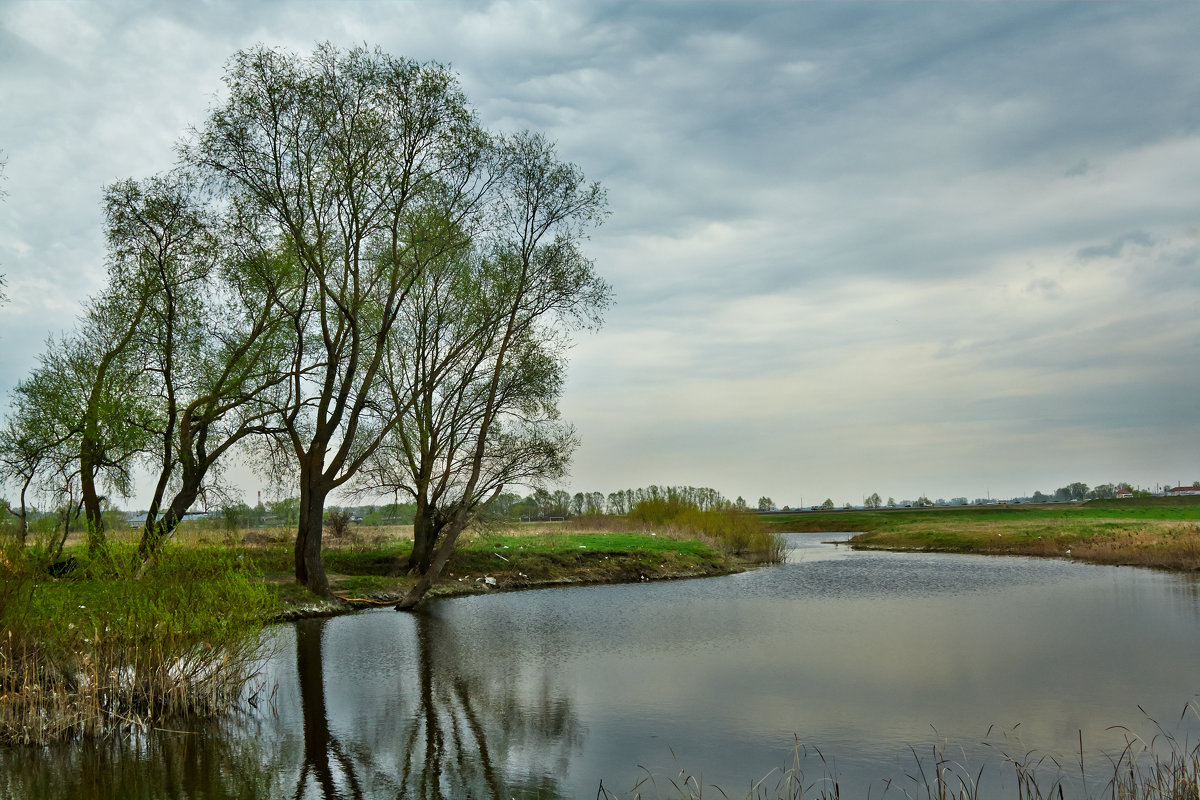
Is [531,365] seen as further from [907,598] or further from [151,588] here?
[151,588]

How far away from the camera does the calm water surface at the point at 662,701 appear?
10148 millimetres

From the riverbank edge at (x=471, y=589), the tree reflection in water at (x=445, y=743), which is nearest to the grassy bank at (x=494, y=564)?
the riverbank edge at (x=471, y=589)

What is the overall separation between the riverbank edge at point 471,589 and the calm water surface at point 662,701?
1403 millimetres

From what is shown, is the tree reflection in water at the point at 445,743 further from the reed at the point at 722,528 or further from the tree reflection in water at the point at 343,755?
the reed at the point at 722,528

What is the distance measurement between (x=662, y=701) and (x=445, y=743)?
4080 mm

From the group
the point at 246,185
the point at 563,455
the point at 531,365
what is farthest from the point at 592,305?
the point at 246,185

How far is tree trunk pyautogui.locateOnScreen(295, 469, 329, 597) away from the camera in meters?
27.3

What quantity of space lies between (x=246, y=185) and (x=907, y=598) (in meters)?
27.0

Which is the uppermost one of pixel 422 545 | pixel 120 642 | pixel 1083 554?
pixel 120 642

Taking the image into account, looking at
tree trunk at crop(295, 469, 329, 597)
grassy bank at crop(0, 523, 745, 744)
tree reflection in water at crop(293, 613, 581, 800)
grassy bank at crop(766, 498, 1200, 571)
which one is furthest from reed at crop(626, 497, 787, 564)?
grassy bank at crop(0, 523, 745, 744)

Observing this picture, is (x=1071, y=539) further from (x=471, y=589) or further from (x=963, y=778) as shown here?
(x=963, y=778)

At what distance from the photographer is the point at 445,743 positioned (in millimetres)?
11734

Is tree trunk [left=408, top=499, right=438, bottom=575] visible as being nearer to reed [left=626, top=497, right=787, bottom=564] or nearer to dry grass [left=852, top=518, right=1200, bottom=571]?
reed [left=626, top=497, right=787, bottom=564]

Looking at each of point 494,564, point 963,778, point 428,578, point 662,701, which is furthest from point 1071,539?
point 963,778
